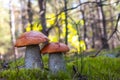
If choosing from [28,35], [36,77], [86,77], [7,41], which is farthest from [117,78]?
[7,41]

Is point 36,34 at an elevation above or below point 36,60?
above

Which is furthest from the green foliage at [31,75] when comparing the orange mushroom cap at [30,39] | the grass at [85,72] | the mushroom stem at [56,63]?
the orange mushroom cap at [30,39]

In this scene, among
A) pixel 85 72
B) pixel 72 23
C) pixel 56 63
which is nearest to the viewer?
pixel 56 63

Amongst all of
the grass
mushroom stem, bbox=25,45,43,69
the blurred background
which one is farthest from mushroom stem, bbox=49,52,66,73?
the blurred background

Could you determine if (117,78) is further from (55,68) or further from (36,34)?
(36,34)

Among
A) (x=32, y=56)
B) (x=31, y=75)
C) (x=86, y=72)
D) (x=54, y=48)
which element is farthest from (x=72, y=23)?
(x=31, y=75)

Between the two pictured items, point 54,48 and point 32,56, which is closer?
point 54,48

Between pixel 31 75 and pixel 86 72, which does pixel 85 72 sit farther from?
pixel 31 75

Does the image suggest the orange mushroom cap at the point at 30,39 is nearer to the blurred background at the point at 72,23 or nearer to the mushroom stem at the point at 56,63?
the blurred background at the point at 72,23

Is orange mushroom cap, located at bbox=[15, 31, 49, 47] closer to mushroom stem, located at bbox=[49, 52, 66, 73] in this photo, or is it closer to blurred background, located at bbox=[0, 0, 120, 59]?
blurred background, located at bbox=[0, 0, 120, 59]

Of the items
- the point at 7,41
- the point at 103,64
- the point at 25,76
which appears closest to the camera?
the point at 25,76

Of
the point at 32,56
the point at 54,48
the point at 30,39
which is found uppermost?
the point at 30,39
